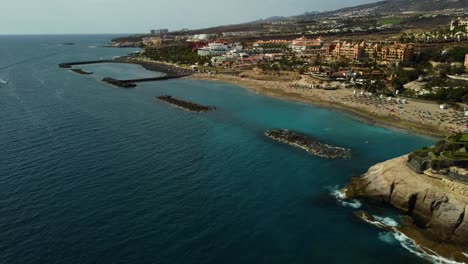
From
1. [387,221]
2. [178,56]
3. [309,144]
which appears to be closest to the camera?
[387,221]

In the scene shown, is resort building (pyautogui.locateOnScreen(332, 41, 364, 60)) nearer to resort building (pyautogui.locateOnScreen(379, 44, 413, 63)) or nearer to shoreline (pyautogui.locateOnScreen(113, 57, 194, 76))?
resort building (pyautogui.locateOnScreen(379, 44, 413, 63))

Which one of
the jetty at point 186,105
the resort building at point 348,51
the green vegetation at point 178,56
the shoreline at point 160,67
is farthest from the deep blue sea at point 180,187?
the green vegetation at point 178,56

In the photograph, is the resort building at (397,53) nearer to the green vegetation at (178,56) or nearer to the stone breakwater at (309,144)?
the green vegetation at (178,56)

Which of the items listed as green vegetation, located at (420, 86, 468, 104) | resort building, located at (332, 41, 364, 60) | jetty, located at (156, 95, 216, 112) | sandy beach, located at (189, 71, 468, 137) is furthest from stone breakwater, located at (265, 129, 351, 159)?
resort building, located at (332, 41, 364, 60)

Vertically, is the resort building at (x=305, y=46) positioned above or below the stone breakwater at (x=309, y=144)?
above

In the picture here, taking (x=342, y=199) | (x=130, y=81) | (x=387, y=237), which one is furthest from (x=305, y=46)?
(x=387, y=237)

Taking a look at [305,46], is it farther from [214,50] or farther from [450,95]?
[450,95]
